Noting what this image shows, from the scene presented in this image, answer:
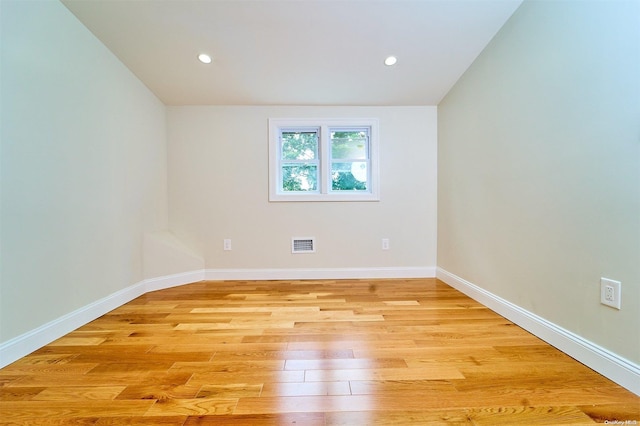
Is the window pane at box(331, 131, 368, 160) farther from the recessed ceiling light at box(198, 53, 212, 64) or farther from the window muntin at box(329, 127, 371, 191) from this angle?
the recessed ceiling light at box(198, 53, 212, 64)

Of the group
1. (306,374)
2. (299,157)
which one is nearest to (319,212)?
(299,157)

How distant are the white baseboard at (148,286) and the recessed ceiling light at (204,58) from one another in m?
2.15

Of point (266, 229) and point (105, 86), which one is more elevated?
point (105, 86)

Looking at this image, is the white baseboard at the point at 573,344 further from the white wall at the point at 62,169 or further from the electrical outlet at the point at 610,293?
the white wall at the point at 62,169

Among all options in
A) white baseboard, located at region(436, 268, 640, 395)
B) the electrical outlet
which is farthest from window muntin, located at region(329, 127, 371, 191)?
the electrical outlet

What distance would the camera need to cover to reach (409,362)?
4.60 ft

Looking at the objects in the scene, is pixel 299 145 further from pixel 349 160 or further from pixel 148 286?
pixel 148 286

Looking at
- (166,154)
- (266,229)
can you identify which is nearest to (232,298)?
(266,229)

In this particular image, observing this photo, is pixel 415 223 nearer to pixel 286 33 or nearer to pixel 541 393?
pixel 541 393

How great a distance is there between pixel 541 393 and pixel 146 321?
7.87 feet

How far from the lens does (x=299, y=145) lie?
10.6 ft

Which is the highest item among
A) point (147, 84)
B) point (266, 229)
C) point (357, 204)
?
point (147, 84)

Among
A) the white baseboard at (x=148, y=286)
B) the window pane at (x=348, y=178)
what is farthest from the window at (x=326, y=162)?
the white baseboard at (x=148, y=286)

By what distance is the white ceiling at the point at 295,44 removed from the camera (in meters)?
1.93
